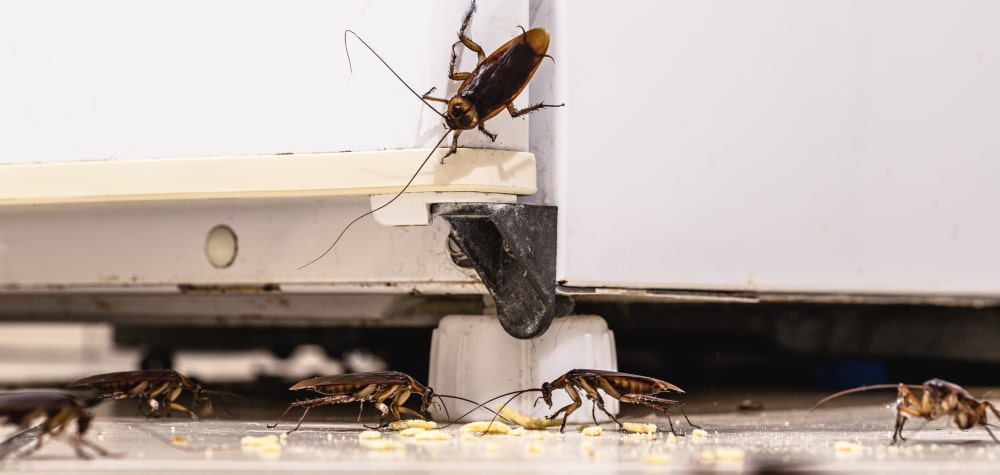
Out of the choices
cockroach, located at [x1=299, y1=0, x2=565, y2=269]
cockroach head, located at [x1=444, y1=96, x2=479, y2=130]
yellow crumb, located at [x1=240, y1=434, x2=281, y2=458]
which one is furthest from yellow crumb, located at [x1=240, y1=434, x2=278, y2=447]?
cockroach head, located at [x1=444, y1=96, x2=479, y2=130]

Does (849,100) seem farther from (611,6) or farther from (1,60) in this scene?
(1,60)

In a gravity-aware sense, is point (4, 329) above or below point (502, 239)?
below

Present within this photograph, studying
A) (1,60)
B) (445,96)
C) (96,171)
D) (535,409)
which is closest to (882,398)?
(535,409)

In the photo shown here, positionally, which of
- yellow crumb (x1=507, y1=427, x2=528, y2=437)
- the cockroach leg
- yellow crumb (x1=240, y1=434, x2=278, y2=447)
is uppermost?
the cockroach leg

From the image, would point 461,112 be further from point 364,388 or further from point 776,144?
point 776,144

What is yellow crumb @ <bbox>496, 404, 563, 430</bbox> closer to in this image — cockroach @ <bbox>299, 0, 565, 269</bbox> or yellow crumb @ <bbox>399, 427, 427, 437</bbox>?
yellow crumb @ <bbox>399, 427, 427, 437</bbox>

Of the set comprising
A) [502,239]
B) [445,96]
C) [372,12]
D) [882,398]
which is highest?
[372,12]

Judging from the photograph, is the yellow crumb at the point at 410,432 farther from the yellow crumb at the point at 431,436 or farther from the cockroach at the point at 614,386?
the cockroach at the point at 614,386
